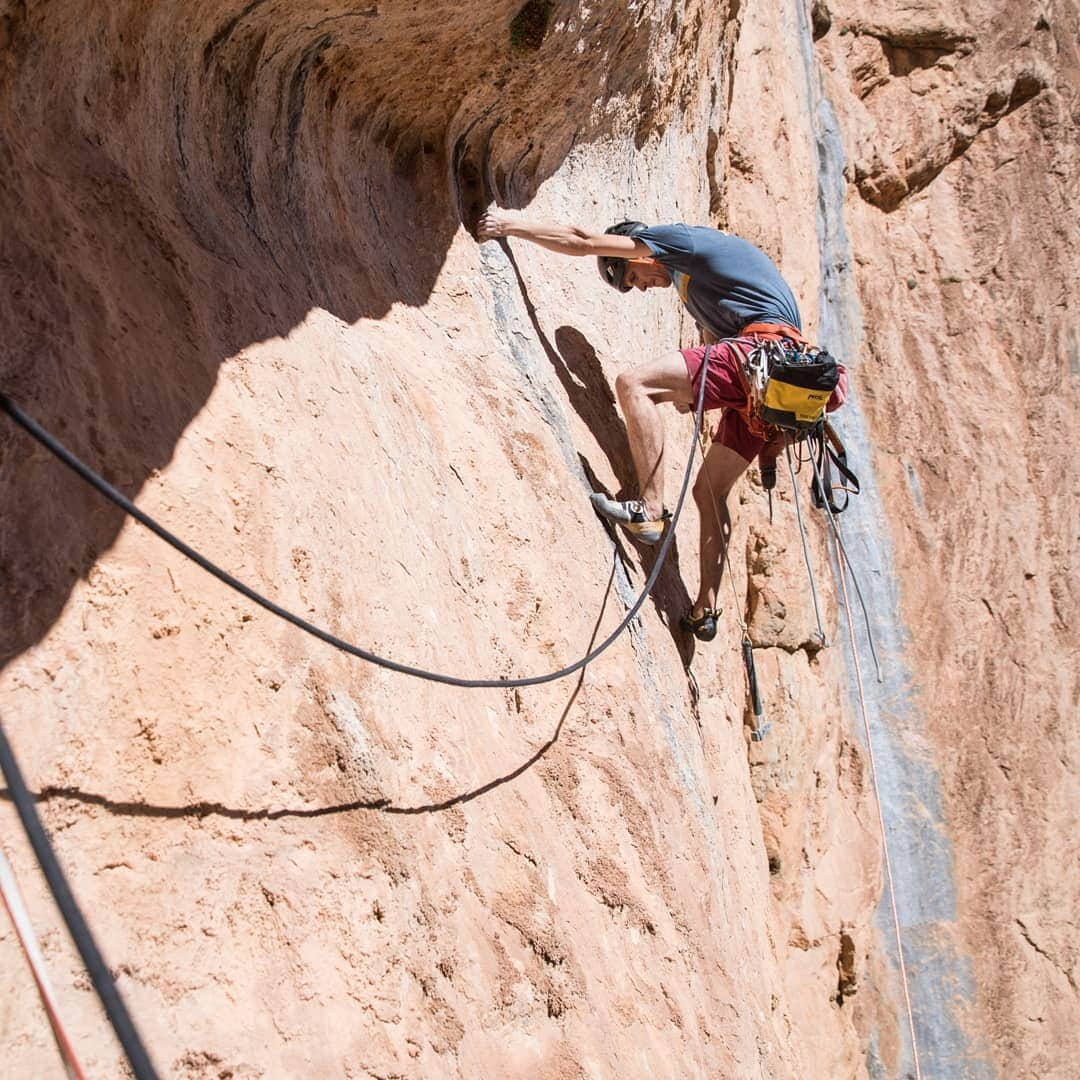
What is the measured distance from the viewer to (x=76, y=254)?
287 centimetres

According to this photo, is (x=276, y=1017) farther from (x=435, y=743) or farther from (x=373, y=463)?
(x=373, y=463)

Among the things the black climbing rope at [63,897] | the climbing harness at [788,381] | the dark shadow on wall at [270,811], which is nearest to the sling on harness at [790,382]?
the climbing harness at [788,381]

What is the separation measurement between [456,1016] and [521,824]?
0.66 m

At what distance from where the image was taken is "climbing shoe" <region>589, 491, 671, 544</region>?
455cm

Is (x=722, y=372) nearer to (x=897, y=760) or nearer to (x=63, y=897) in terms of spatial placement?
(x=63, y=897)

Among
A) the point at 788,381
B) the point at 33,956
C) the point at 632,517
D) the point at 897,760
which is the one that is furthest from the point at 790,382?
the point at 897,760

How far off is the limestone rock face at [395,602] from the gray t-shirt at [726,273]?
1.96ft

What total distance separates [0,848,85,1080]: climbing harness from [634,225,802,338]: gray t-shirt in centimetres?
383

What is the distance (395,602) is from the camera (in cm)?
332

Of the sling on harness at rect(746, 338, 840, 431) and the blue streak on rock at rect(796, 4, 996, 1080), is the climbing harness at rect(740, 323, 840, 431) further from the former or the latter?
the blue streak on rock at rect(796, 4, 996, 1080)

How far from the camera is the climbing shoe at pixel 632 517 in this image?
4547 mm

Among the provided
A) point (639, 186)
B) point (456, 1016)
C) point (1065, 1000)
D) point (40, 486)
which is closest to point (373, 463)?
point (40, 486)

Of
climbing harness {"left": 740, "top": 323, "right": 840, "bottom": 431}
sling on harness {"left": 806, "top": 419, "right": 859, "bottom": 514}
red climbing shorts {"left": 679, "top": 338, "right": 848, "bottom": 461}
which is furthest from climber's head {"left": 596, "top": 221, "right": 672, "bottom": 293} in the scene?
sling on harness {"left": 806, "top": 419, "right": 859, "bottom": 514}

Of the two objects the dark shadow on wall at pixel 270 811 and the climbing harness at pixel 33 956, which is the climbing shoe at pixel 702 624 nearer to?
the dark shadow on wall at pixel 270 811
